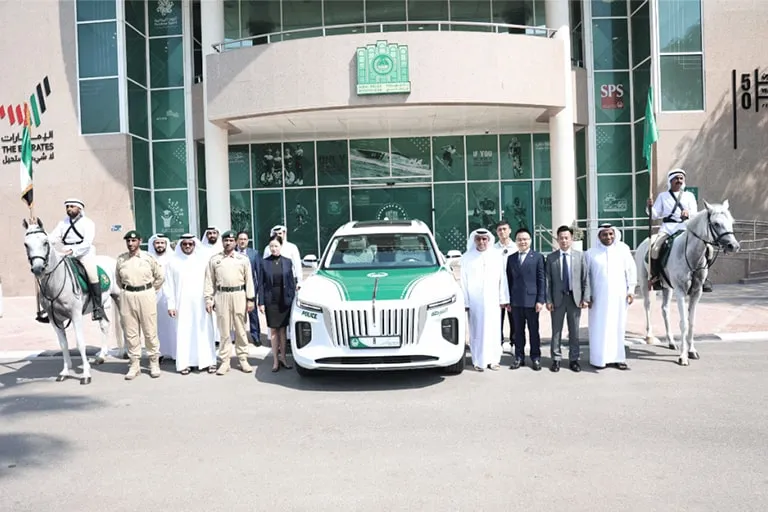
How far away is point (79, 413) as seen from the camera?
6.72m

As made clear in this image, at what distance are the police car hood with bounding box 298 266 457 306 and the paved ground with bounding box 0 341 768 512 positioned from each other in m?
1.06

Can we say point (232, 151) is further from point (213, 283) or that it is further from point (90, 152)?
point (213, 283)

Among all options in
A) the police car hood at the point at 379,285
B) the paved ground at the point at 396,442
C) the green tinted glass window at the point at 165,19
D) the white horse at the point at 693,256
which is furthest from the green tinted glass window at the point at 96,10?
the white horse at the point at 693,256

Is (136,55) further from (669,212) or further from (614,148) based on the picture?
(669,212)

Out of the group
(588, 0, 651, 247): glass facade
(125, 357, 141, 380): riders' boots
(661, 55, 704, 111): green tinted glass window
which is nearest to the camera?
(125, 357, 141, 380): riders' boots

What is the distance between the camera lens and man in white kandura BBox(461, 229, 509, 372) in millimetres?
8383

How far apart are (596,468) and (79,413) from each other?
519cm

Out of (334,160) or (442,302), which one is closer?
(442,302)

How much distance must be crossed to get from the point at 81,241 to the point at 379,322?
16.8 ft

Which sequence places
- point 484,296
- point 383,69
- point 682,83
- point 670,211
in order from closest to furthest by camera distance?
point 484,296, point 670,211, point 383,69, point 682,83

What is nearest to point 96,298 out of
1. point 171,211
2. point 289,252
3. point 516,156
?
point 289,252

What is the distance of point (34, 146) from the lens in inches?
771

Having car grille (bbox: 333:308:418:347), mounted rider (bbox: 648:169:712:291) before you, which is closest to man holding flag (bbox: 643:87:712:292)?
mounted rider (bbox: 648:169:712:291)

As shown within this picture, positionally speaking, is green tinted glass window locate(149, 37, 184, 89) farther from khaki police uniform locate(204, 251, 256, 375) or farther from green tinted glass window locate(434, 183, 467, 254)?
khaki police uniform locate(204, 251, 256, 375)
